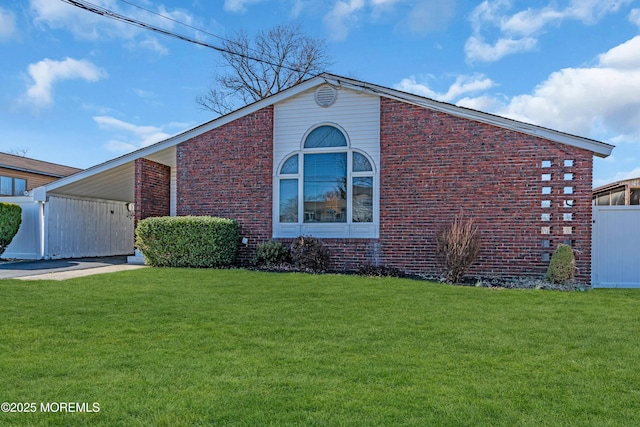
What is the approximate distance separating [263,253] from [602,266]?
310 inches

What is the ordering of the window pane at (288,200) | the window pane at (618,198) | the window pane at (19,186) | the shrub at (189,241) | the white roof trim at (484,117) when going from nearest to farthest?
the white roof trim at (484,117) < the shrub at (189,241) < the window pane at (288,200) < the window pane at (618,198) < the window pane at (19,186)

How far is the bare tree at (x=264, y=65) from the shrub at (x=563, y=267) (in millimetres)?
20097

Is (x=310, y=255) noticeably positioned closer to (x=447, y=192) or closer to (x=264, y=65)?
(x=447, y=192)

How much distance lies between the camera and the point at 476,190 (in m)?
10.3

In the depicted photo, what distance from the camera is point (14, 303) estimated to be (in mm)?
6445

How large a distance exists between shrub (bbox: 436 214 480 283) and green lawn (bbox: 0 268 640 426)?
2071mm

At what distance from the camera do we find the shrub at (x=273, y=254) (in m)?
11.1

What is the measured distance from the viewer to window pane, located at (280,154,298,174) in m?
11.7

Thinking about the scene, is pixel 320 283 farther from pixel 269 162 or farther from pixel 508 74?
pixel 508 74

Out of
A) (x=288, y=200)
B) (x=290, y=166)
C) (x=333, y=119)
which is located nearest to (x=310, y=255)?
(x=288, y=200)

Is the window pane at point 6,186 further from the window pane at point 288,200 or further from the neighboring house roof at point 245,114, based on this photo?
the window pane at point 288,200

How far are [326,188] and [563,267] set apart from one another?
563 cm

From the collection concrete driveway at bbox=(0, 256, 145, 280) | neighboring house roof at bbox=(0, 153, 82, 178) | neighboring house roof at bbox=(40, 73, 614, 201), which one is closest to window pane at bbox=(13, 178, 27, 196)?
neighboring house roof at bbox=(0, 153, 82, 178)

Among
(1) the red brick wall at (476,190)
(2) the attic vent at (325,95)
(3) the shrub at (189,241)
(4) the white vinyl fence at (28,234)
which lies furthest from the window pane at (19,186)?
(1) the red brick wall at (476,190)
